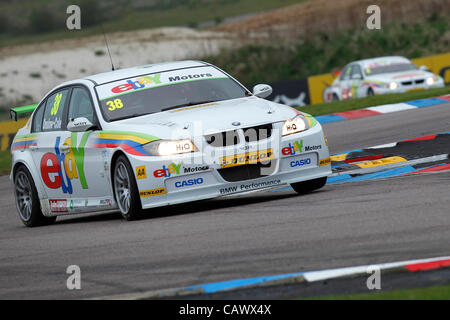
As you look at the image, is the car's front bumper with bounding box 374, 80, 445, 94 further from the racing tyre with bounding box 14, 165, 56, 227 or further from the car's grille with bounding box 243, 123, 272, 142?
the car's grille with bounding box 243, 123, 272, 142

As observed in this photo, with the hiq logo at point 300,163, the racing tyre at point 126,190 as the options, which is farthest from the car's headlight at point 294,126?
the racing tyre at point 126,190

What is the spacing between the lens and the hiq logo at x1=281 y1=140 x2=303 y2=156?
9164mm

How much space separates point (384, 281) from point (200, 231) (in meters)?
2.83

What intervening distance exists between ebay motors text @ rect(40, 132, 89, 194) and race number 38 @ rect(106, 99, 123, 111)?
0.36 meters

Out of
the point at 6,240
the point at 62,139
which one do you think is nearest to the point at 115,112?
the point at 62,139

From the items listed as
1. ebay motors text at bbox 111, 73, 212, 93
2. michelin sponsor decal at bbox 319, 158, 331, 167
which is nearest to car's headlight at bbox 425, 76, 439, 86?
ebay motors text at bbox 111, 73, 212, 93

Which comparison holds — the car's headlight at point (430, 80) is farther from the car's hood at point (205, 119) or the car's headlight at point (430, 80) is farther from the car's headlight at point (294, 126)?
the car's headlight at point (294, 126)

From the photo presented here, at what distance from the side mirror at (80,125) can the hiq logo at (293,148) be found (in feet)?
6.65

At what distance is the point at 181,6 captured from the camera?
307 feet

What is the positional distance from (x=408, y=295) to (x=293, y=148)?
4.42m

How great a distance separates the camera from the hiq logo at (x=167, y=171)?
8906 mm

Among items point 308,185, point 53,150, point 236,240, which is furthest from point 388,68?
point 236,240

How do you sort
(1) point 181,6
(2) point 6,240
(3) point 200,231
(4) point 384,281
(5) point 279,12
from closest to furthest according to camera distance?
(4) point 384,281 → (3) point 200,231 → (2) point 6,240 → (5) point 279,12 → (1) point 181,6
